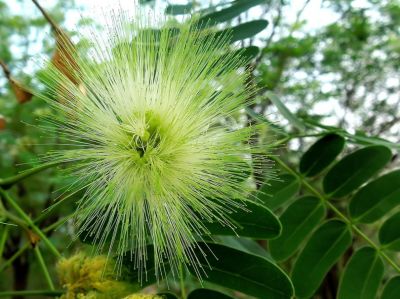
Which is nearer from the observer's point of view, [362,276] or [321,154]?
[362,276]

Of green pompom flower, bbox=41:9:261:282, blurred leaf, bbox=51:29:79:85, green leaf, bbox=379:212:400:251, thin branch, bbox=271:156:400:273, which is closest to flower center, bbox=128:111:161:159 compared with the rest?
green pompom flower, bbox=41:9:261:282

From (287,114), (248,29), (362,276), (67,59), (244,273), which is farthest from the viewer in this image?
(287,114)

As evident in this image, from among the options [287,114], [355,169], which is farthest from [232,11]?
[355,169]

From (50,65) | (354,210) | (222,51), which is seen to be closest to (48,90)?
(50,65)

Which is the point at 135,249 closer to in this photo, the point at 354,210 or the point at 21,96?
the point at 354,210

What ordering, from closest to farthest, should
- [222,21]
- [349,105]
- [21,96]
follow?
1. [222,21]
2. [21,96]
3. [349,105]

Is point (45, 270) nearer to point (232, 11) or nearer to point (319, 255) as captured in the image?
point (319, 255)
